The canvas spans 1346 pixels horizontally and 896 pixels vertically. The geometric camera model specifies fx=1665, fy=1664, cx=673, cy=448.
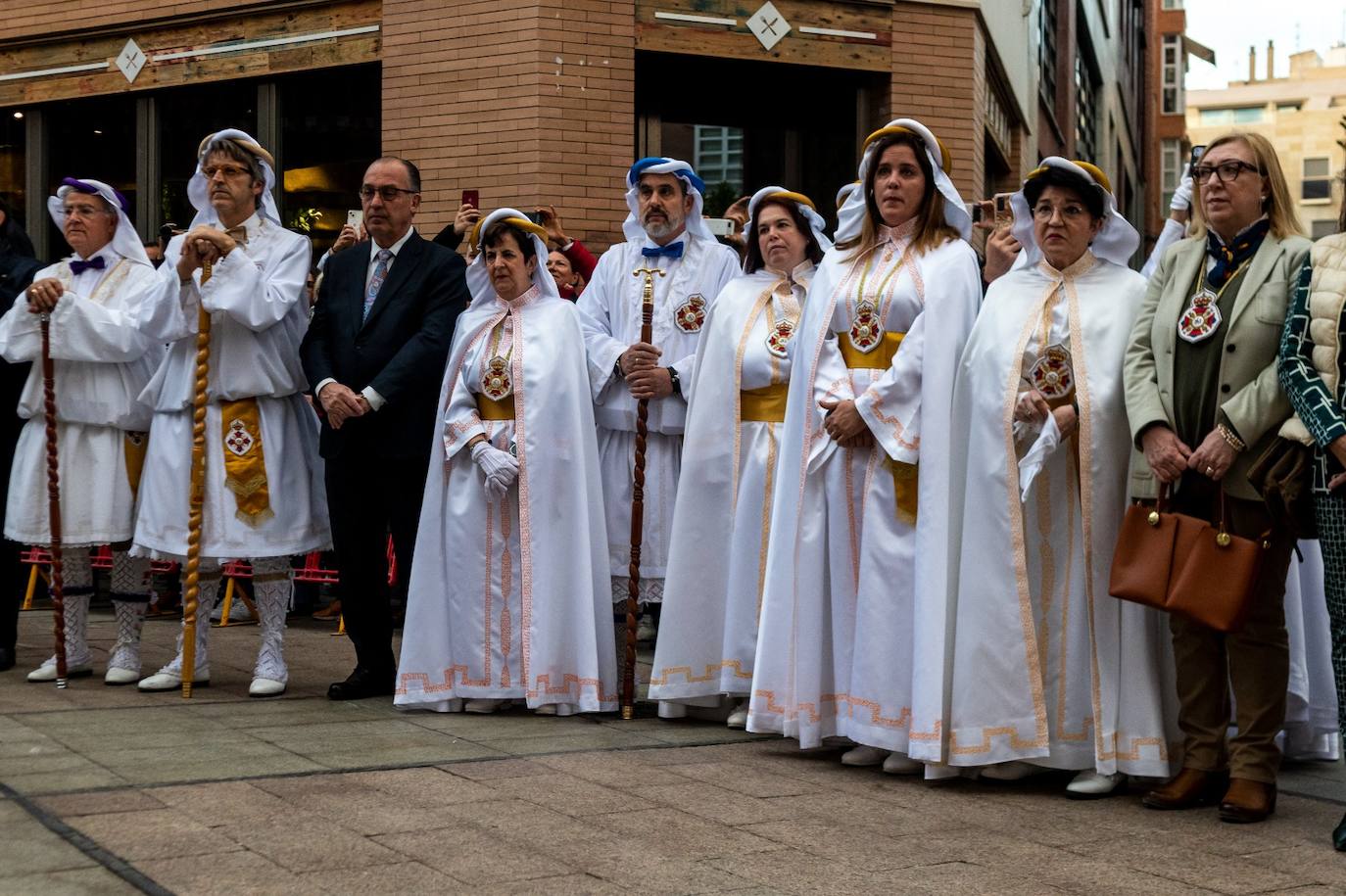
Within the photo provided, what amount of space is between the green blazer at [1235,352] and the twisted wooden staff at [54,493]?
15.8ft

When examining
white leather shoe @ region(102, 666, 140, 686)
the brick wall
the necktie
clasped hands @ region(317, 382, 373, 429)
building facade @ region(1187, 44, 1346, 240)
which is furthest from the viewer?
building facade @ region(1187, 44, 1346, 240)

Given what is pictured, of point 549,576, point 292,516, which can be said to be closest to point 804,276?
point 549,576

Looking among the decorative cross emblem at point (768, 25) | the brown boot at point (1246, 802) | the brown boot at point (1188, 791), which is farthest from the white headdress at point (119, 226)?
the decorative cross emblem at point (768, 25)

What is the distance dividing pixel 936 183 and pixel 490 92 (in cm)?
687

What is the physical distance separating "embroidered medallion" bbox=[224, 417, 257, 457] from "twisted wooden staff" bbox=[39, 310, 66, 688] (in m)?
0.87

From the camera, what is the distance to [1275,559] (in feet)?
17.5

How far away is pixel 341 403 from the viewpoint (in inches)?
282

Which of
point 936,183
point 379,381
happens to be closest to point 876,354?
point 936,183

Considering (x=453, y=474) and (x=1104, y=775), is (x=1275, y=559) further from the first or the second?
(x=453, y=474)

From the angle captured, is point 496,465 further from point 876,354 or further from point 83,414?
point 83,414

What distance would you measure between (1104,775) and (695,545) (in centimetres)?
211

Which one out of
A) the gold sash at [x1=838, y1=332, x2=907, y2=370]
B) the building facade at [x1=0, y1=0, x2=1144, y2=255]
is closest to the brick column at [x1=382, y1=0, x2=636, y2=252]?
the building facade at [x1=0, y1=0, x2=1144, y2=255]

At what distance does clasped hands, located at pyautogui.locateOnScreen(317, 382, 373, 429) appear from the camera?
716cm

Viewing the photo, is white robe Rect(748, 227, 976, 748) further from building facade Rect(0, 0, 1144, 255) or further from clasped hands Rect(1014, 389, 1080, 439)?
building facade Rect(0, 0, 1144, 255)
